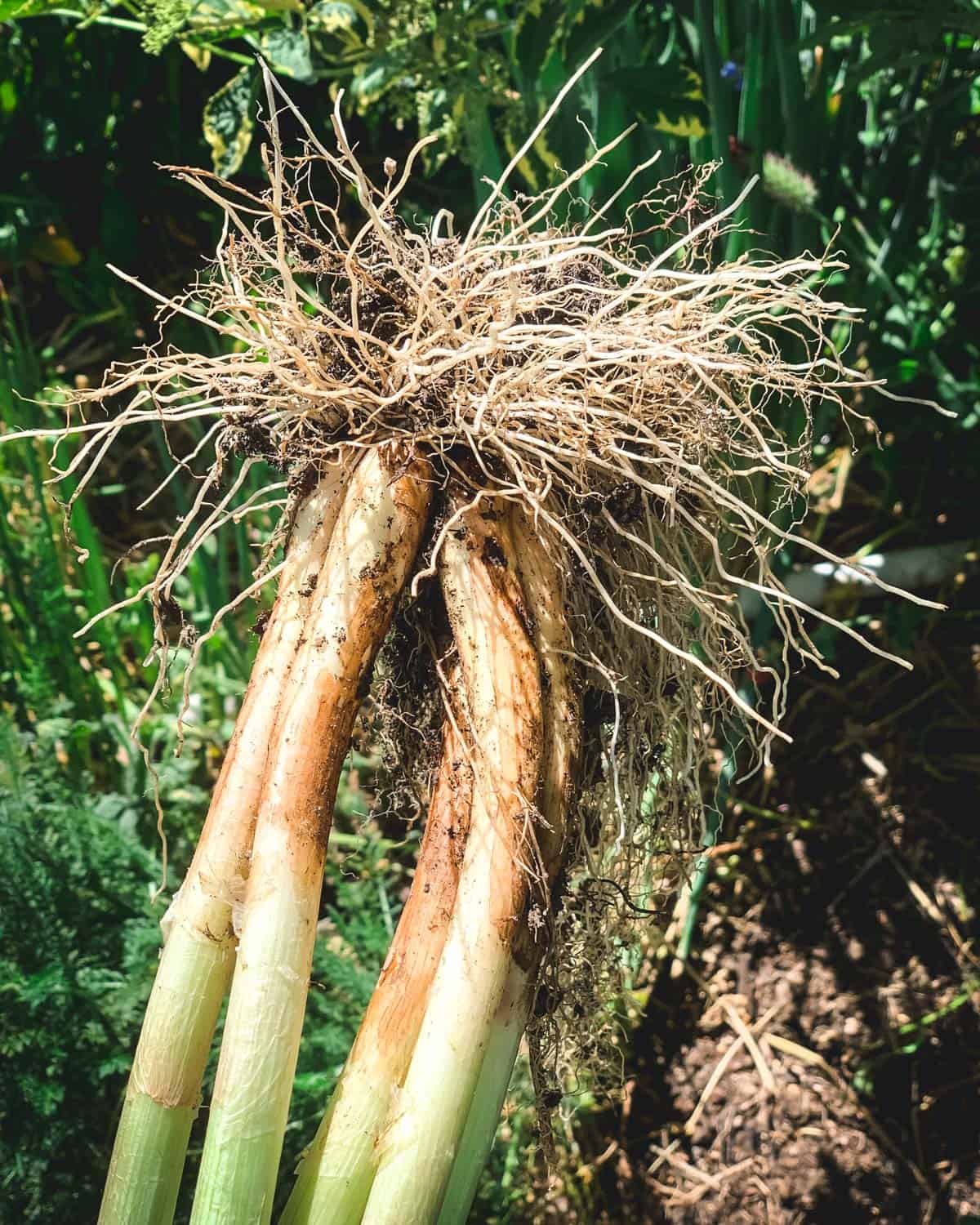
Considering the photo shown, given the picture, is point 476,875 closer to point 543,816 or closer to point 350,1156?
point 543,816

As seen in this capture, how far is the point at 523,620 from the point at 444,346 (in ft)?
0.67

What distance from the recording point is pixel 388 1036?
69 cm

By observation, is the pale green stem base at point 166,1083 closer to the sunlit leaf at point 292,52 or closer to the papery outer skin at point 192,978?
the papery outer skin at point 192,978

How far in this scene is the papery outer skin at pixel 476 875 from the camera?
0.66 m

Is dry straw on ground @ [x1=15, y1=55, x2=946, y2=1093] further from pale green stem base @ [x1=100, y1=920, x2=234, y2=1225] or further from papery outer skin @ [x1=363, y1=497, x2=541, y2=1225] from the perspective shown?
pale green stem base @ [x1=100, y1=920, x2=234, y2=1225]

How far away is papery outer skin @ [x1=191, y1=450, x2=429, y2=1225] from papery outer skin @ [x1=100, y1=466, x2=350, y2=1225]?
2 cm

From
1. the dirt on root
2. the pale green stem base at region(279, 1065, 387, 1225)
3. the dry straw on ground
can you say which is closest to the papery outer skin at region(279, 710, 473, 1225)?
the pale green stem base at region(279, 1065, 387, 1225)

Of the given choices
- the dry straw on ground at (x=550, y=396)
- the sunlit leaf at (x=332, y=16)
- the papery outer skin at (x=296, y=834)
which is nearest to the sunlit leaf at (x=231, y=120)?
the sunlit leaf at (x=332, y=16)

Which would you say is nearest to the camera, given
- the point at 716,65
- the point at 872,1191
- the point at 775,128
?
the point at 716,65

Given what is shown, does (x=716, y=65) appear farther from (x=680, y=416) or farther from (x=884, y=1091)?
(x=884, y=1091)

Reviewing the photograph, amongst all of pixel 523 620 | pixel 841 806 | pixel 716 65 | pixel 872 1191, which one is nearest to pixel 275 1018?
pixel 523 620

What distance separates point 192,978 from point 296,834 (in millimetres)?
125

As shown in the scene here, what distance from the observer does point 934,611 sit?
1.63 metres

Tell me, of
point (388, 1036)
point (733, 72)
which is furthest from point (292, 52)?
point (388, 1036)
